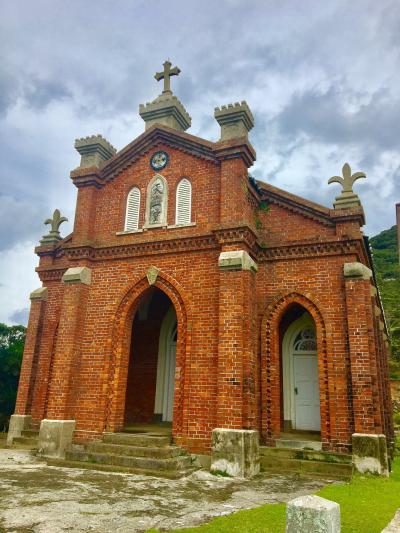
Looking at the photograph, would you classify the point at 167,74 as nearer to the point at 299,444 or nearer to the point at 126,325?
the point at 126,325

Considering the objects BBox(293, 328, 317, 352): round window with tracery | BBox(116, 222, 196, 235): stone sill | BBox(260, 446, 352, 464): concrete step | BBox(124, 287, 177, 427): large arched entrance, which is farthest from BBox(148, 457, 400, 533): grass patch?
BBox(116, 222, 196, 235): stone sill

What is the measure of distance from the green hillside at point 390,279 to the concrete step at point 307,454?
51.9 ft

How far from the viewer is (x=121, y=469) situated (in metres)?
9.75

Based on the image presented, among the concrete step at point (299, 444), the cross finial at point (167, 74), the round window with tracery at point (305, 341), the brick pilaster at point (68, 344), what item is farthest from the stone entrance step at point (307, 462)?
the cross finial at point (167, 74)

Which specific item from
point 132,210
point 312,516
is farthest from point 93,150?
point 312,516

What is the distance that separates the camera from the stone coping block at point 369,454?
9758mm

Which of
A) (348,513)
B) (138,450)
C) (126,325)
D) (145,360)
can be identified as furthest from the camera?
A: (145,360)

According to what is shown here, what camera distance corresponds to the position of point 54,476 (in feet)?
29.5

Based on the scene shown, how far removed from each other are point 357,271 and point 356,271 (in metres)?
0.02

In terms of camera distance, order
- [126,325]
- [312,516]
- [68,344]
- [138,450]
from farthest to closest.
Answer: [126,325]
[68,344]
[138,450]
[312,516]

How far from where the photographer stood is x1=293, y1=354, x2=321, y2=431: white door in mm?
12703

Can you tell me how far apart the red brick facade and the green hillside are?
1548 centimetres

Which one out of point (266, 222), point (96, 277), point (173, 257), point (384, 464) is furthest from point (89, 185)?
point (384, 464)

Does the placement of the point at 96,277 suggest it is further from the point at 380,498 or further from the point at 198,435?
the point at 380,498
